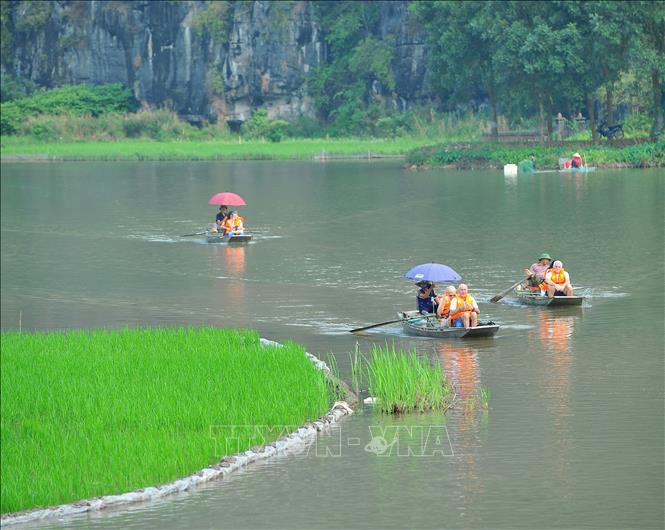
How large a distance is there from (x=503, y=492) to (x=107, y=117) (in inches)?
4409

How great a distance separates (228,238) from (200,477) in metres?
31.4

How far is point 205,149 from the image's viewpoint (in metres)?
111

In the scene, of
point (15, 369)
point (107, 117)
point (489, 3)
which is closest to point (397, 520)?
point (15, 369)

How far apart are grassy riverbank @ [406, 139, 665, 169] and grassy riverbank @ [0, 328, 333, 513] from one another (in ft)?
190

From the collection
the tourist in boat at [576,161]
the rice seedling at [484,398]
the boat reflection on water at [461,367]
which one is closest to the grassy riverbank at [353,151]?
the tourist in boat at [576,161]

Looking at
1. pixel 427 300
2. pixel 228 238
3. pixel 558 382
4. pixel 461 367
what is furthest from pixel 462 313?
pixel 228 238

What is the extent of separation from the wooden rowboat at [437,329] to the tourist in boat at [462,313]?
0.14 metres

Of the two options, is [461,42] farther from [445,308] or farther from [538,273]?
[445,308]

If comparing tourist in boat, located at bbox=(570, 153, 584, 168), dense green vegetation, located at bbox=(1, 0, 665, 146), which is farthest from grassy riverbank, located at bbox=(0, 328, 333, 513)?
dense green vegetation, located at bbox=(1, 0, 665, 146)

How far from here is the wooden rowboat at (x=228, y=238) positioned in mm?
49050

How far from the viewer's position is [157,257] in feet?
151

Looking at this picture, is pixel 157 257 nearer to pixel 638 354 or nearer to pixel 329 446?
pixel 638 354

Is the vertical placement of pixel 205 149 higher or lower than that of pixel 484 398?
higher

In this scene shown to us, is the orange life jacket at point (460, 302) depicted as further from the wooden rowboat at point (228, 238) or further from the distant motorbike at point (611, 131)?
the distant motorbike at point (611, 131)
